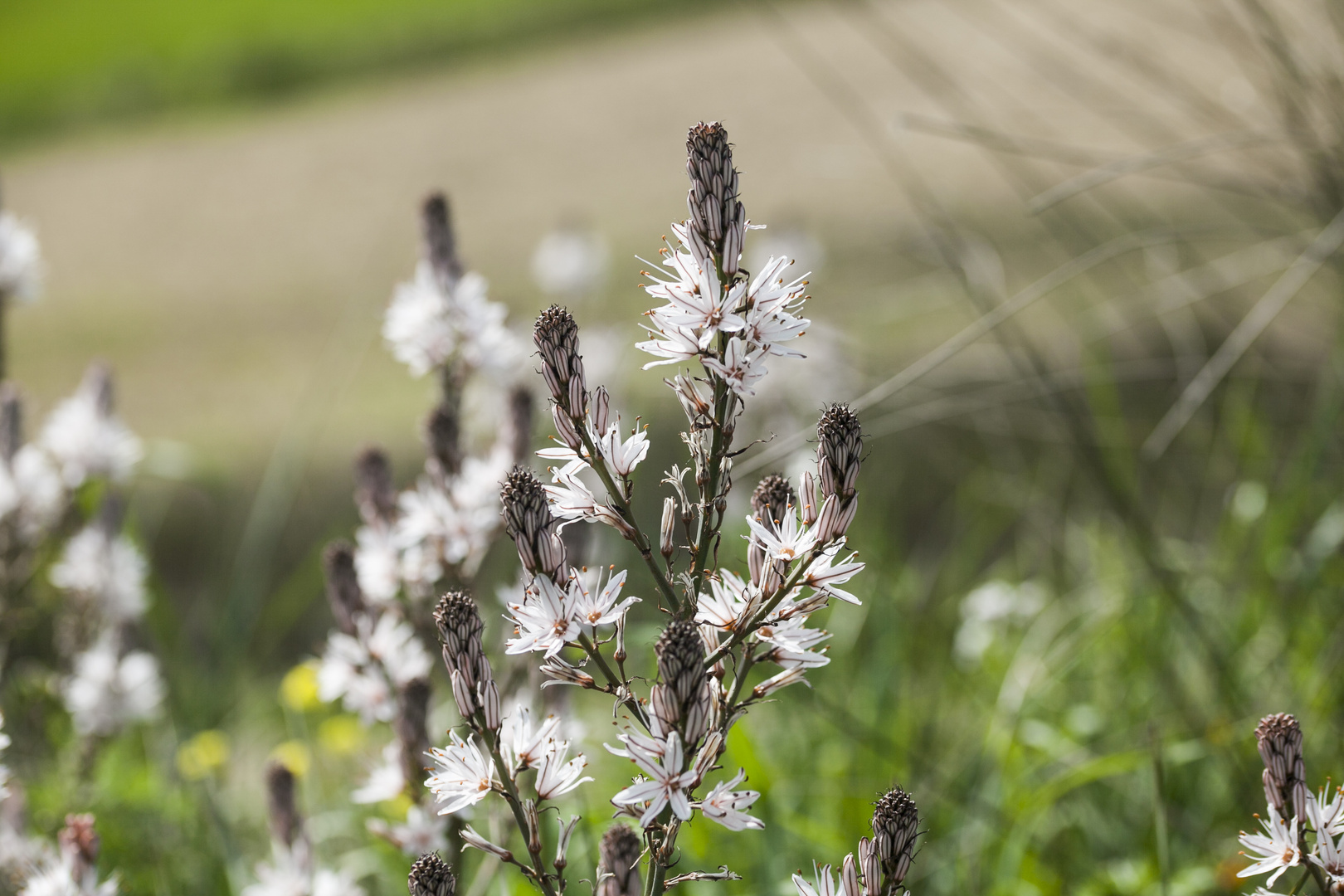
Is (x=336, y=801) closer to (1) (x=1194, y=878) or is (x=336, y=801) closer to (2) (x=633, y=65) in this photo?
(1) (x=1194, y=878)

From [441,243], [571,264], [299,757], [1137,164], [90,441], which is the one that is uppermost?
[571,264]

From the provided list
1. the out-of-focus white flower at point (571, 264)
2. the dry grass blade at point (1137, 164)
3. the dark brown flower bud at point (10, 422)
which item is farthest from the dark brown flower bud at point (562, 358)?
the out-of-focus white flower at point (571, 264)

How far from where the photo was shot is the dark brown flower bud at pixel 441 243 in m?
1.41

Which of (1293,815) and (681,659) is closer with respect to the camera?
(681,659)

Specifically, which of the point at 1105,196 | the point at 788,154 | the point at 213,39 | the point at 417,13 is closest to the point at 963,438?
the point at 1105,196

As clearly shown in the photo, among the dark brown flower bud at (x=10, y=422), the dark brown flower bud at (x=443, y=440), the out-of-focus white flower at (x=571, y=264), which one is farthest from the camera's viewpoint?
the out-of-focus white flower at (x=571, y=264)

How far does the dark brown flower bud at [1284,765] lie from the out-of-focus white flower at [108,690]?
5.72 ft

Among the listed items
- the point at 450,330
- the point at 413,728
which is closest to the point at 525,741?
the point at 413,728

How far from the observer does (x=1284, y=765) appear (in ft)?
2.59

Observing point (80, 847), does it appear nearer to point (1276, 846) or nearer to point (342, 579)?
point (342, 579)

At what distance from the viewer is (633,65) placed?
5.63 metres

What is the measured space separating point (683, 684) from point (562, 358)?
9.6 inches

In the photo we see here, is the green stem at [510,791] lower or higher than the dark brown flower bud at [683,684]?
lower

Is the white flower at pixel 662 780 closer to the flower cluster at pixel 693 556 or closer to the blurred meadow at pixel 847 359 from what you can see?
the flower cluster at pixel 693 556
